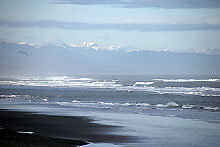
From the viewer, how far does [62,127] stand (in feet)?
89.4

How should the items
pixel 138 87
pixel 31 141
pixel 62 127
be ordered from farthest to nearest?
pixel 138 87 → pixel 62 127 → pixel 31 141

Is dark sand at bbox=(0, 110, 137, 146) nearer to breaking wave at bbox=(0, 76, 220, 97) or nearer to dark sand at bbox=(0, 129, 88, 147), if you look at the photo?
dark sand at bbox=(0, 129, 88, 147)

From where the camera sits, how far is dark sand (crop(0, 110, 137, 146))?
23.4 metres

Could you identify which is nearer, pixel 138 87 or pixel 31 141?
pixel 31 141

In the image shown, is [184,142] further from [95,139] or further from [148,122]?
[148,122]

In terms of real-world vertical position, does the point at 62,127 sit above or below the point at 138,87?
below

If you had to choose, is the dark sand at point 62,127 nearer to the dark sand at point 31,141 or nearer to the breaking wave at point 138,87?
the dark sand at point 31,141

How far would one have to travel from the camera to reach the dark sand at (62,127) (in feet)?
76.8

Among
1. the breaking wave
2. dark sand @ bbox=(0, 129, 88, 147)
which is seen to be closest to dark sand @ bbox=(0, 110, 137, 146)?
dark sand @ bbox=(0, 129, 88, 147)

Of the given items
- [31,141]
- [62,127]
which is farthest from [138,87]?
[31,141]

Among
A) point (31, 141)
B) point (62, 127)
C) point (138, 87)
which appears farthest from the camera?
point (138, 87)

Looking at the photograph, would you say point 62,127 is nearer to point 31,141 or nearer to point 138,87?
point 31,141

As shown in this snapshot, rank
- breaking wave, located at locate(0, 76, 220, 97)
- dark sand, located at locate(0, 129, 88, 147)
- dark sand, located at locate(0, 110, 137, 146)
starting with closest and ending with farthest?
dark sand, located at locate(0, 129, 88, 147) < dark sand, located at locate(0, 110, 137, 146) < breaking wave, located at locate(0, 76, 220, 97)

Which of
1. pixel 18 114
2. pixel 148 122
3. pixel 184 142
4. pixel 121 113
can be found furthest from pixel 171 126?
pixel 18 114
